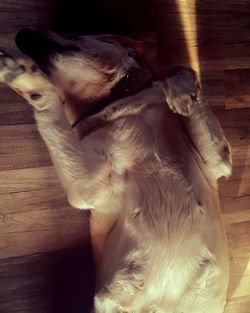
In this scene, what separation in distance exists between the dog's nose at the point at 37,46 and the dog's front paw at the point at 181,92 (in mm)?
360

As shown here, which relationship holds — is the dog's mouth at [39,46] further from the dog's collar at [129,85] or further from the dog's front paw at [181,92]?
the dog's front paw at [181,92]

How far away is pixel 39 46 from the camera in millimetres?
1271

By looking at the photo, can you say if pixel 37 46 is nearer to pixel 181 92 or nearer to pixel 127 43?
pixel 127 43

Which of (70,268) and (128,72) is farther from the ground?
(128,72)

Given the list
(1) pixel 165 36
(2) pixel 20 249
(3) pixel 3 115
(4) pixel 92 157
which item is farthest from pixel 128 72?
(2) pixel 20 249

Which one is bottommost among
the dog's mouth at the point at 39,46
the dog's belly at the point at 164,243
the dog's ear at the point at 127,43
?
the dog's belly at the point at 164,243

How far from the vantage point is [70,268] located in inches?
67.8

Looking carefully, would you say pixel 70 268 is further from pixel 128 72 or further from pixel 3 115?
pixel 128 72

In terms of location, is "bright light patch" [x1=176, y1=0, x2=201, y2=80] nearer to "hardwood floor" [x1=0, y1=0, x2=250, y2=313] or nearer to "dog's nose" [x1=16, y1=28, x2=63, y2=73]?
"hardwood floor" [x1=0, y1=0, x2=250, y2=313]

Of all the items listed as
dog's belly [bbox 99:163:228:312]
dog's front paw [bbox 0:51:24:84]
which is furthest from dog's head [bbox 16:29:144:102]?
dog's belly [bbox 99:163:228:312]

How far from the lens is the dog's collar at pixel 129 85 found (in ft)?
4.38

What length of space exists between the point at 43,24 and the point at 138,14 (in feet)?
1.18

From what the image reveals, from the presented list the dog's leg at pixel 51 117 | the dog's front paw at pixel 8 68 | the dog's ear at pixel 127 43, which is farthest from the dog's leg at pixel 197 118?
the dog's front paw at pixel 8 68

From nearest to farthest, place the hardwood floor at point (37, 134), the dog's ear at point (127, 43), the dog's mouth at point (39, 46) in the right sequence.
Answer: the dog's mouth at point (39, 46), the dog's ear at point (127, 43), the hardwood floor at point (37, 134)
